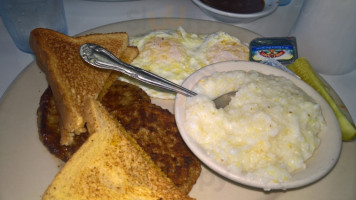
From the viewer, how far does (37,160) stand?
181 centimetres

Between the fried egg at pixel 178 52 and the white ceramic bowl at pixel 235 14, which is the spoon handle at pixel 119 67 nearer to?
the fried egg at pixel 178 52

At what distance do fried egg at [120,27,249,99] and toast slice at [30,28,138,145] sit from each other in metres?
0.17

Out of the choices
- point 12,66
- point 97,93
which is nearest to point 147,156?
point 97,93

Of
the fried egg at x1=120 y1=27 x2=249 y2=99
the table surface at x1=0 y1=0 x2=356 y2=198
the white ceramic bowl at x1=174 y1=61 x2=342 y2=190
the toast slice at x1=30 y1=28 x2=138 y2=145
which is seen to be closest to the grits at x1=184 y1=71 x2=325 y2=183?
the white ceramic bowl at x1=174 y1=61 x2=342 y2=190

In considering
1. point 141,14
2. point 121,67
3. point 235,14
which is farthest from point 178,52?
point 141,14

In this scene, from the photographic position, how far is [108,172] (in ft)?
5.43

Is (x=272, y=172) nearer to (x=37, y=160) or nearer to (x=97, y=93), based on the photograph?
(x=97, y=93)

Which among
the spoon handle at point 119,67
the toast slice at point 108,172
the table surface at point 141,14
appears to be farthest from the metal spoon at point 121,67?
the table surface at point 141,14

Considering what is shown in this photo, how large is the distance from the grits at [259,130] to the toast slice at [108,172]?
1.11 feet

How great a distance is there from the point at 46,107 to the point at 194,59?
1.23m

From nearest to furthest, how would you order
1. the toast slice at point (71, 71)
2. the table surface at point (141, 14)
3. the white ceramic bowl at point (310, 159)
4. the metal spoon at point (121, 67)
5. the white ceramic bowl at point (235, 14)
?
the white ceramic bowl at point (310, 159), the toast slice at point (71, 71), the metal spoon at point (121, 67), the white ceramic bowl at point (235, 14), the table surface at point (141, 14)

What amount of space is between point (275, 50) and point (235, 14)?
67cm

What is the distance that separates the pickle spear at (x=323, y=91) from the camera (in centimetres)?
187

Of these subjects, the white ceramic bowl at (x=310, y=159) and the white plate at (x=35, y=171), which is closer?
the white ceramic bowl at (x=310, y=159)
